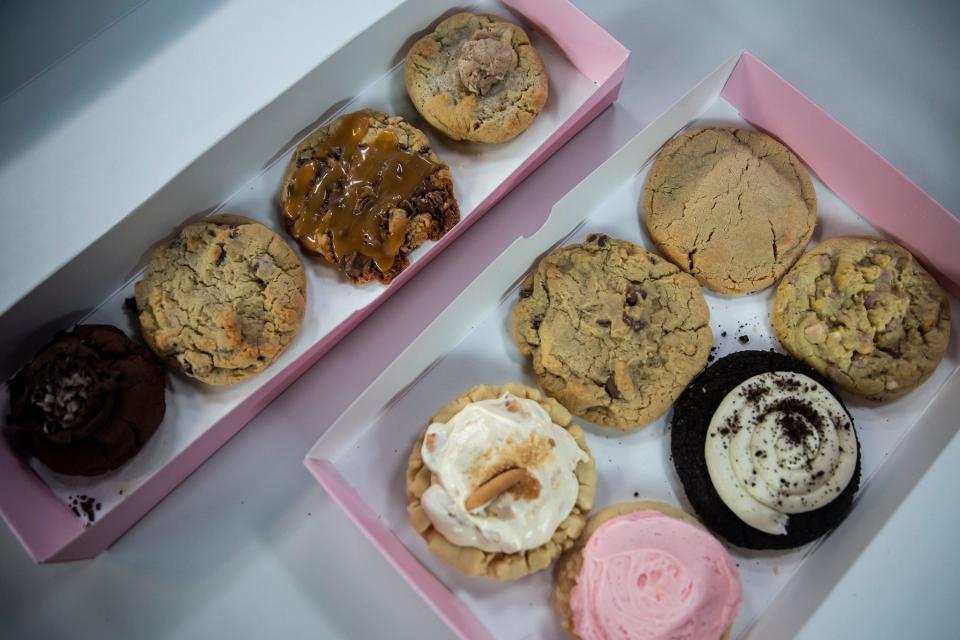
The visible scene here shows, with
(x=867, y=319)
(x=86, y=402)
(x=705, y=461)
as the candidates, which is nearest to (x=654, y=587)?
(x=705, y=461)

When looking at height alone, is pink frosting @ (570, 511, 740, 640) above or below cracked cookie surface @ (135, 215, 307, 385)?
below

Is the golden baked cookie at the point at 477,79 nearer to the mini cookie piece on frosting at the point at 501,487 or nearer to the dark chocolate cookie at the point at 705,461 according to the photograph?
the mini cookie piece on frosting at the point at 501,487

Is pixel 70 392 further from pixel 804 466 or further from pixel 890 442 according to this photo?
pixel 890 442

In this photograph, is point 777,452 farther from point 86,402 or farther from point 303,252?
point 86,402

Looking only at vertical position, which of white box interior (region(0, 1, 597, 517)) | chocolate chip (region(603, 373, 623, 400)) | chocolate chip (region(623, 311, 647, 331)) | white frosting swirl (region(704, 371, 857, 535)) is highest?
white box interior (region(0, 1, 597, 517))

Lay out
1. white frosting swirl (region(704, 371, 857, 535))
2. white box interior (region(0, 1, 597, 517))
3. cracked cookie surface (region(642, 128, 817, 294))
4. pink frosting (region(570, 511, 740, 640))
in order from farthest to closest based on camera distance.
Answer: cracked cookie surface (region(642, 128, 817, 294)) < white box interior (region(0, 1, 597, 517)) < white frosting swirl (region(704, 371, 857, 535)) < pink frosting (region(570, 511, 740, 640))

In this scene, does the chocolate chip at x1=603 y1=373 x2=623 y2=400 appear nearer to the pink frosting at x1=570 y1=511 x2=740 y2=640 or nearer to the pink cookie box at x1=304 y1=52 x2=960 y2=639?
the pink cookie box at x1=304 y1=52 x2=960 y2=639

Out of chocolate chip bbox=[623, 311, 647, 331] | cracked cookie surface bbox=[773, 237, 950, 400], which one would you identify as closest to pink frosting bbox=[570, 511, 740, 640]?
chocolate chip bbox=[623, 311, 647, 331]
